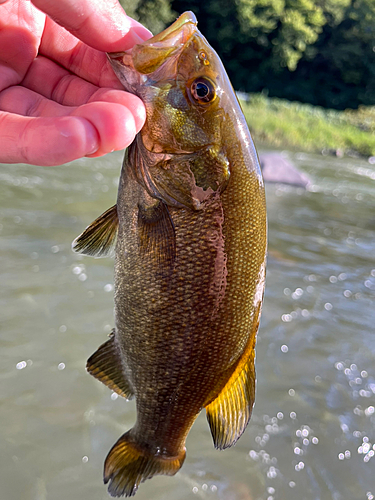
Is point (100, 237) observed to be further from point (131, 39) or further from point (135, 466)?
point (135, 466)

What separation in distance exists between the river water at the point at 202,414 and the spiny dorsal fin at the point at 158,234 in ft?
7.08

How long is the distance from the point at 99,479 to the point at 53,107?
2.59m

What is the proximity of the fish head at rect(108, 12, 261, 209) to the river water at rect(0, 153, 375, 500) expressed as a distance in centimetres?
244

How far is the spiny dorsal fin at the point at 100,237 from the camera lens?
189 centimetres

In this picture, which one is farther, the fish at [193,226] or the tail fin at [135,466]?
the tail fin at [135,466]

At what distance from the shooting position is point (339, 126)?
25.3 metres

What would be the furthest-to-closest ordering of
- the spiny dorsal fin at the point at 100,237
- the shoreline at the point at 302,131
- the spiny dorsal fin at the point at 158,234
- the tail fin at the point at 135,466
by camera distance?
the shoreline at the point at 302,131, the tail fin at the point at 135,466, the spiny dorsal fin at the point at 100,237, the spiny dorsal fin at the point at 158,234

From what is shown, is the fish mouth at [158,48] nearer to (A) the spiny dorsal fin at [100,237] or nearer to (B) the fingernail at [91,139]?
(B) the fingernail at [91,139]

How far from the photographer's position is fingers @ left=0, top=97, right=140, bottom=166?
136cm

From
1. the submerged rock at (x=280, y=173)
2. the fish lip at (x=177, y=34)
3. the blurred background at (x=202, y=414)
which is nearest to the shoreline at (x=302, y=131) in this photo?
the submerged rock at (x=280, y=173)

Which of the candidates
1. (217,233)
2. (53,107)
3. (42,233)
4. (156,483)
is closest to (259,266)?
(217,233)

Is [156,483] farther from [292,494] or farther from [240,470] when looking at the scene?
[292,494]

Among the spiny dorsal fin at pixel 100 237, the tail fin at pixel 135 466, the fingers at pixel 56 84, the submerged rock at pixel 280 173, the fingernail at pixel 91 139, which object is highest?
the fingernail at pixel 91 139

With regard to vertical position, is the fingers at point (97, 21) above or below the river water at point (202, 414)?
above
